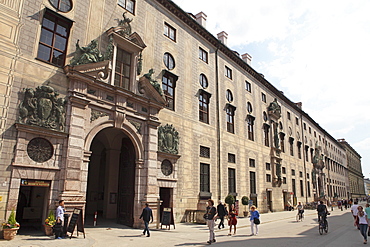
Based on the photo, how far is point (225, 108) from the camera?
28.0 m

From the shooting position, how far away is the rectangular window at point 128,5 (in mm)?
19127

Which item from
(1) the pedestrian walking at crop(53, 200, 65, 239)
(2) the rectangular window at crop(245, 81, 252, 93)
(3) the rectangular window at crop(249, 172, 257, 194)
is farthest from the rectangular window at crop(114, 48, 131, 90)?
(2) the rectangular window at crop(245, 81, 252, 93)

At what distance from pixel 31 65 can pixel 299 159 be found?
146ft

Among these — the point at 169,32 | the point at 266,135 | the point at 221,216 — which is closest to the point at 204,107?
the point at 169,32

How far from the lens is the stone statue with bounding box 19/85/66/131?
12.8m

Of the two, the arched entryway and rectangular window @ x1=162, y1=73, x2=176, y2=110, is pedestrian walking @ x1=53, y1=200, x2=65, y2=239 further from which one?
rectangular window @ x1=162, y1=73, x2=176, y2=110

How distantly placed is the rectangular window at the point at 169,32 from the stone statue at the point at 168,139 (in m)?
7.65

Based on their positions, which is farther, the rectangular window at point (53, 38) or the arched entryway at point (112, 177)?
the arched entryway at point (112, 177)

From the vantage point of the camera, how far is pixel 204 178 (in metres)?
23.4

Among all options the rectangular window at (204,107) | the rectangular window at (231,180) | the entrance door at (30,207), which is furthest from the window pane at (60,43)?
the rectangular window at (231,180)

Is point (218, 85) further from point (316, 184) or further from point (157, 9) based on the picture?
point (316, 184)

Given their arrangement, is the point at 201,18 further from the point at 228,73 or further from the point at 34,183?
the point at 34,183

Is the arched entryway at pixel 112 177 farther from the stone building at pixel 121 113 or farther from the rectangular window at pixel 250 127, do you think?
the rectangular window at pixel 250 127

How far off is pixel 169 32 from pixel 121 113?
9.37 meters
